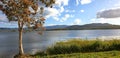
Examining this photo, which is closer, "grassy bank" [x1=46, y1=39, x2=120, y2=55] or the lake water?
"grassy bank" [x1=46, y1=39, x2=120, y2=55]

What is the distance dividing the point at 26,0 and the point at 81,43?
272 inches

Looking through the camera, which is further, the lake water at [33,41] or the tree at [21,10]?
the lake water at [33,41]

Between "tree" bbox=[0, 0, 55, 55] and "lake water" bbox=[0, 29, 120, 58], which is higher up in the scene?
"tree" bbox=[0, 0, 55, 55]

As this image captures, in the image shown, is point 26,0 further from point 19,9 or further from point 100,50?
point 100,50

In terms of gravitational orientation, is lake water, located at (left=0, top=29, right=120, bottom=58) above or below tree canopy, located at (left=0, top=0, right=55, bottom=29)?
below

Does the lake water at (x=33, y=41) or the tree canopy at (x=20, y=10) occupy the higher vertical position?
the tree canopy at (x=20, y=10)

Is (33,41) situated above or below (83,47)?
below

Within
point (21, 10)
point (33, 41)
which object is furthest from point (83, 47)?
point (33, 41)

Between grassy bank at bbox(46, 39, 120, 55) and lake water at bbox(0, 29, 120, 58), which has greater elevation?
grassy bank at bbox(46, 39, 120, 55)

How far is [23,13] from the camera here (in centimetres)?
1852

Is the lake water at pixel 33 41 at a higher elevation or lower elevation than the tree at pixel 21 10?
lower

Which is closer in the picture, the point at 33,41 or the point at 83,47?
the point at 83,47

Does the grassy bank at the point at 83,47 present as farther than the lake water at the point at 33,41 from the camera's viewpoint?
No

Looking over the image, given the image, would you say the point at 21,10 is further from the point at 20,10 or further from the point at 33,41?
the point at 33,41
